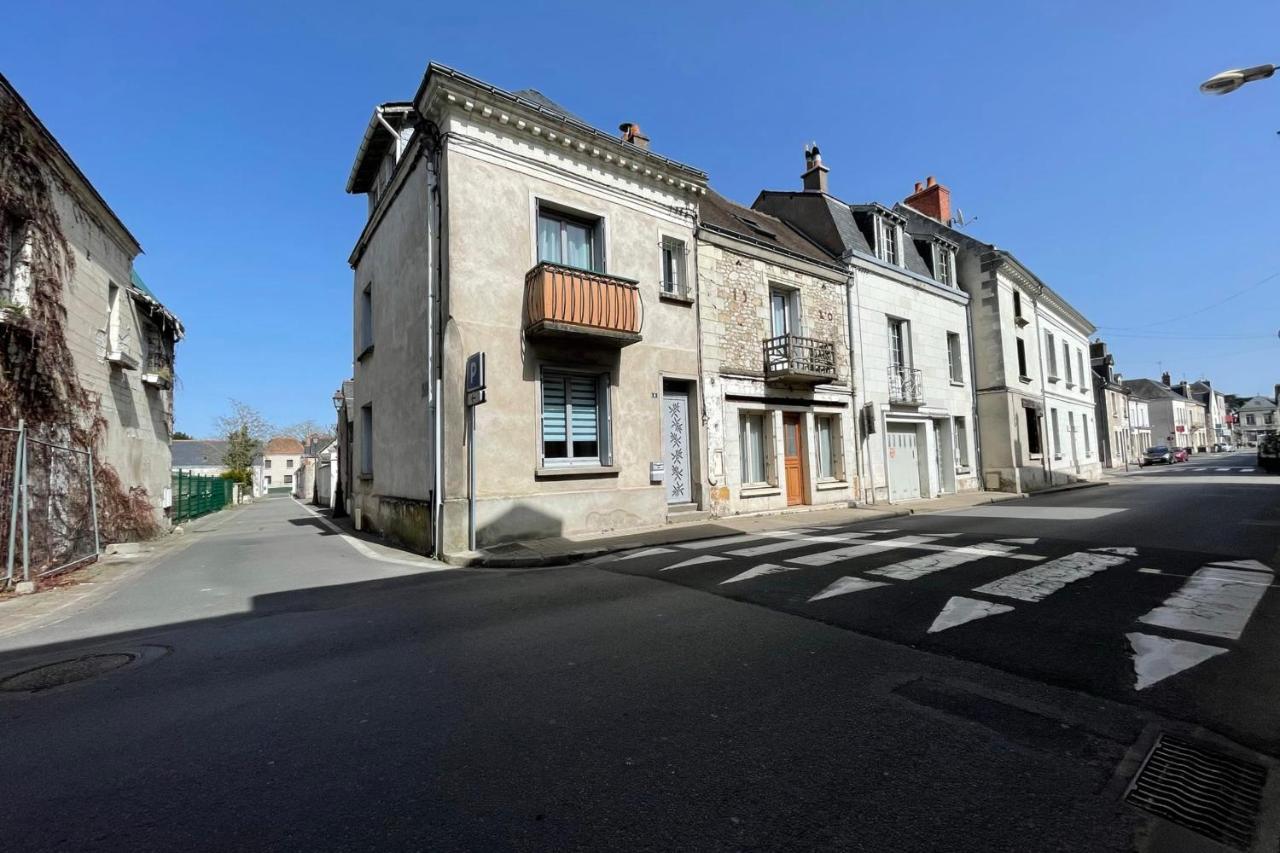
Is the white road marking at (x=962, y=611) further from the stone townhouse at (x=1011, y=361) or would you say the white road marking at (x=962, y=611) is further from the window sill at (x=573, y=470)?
the stone townhouse at (x=1011, y=361)

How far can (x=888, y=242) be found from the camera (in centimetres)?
1922

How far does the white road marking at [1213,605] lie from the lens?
14.2ft

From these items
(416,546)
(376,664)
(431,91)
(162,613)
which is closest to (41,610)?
(162,613)

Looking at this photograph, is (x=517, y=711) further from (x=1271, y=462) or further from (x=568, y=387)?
(x=1271, y=462)

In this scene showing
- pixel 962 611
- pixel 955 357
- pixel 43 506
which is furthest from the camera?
pixel 955 357

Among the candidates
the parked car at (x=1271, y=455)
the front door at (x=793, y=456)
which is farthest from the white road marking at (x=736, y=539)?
the parked car at (x=1271, y=455)

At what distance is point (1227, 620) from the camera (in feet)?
14.6

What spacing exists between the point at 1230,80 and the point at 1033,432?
19760mm

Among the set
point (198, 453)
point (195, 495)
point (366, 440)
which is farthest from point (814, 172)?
point (198, 453)

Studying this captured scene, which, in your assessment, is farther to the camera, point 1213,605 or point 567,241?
point 567,241

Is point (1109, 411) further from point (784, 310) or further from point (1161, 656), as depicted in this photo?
point (1161, 656)

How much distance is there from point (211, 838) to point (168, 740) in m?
1.24

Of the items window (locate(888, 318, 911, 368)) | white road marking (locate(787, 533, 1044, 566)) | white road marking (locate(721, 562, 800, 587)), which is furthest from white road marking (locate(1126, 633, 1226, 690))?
window (locate(888, 318, 911, 368))

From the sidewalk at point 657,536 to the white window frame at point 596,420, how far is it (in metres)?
1.48
